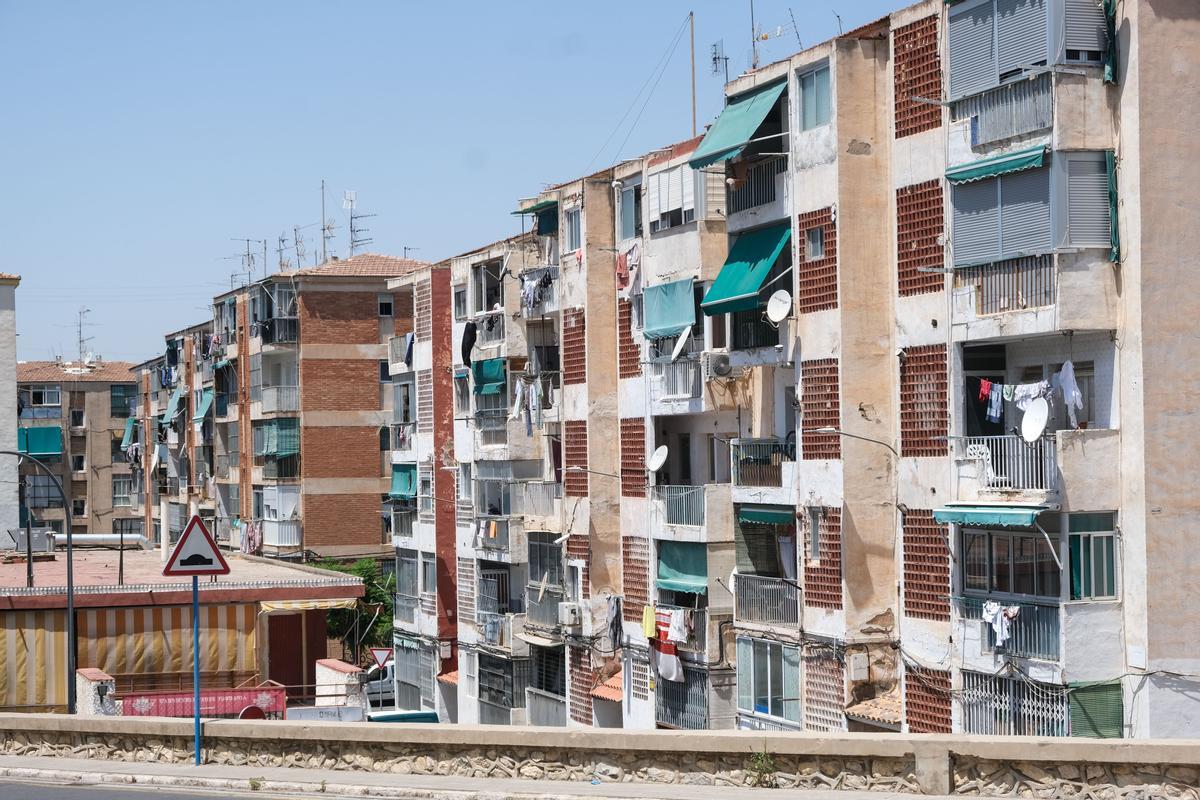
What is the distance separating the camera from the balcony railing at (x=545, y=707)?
46.1 metres

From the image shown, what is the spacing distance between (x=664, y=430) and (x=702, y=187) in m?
6.94

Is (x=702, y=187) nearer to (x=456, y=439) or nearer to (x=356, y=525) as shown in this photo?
(x=456, y=439)

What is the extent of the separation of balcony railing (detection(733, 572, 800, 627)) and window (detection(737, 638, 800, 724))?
0.49m

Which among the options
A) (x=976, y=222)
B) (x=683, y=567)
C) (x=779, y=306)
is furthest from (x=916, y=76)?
(x=683, y=567)

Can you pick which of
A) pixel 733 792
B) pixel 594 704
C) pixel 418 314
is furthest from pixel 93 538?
pixel 733 792

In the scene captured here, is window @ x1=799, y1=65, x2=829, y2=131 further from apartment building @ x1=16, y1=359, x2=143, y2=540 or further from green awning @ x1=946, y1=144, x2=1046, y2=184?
apartment building @ x1=16, y1=359, x2=143, y2=540

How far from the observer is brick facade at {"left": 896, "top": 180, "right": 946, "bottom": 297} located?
29.0 metres

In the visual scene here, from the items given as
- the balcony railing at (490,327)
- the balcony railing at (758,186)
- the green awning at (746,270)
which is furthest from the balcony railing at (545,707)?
the balcony railing at (758,186)

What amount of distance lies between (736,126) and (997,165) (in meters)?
8.05

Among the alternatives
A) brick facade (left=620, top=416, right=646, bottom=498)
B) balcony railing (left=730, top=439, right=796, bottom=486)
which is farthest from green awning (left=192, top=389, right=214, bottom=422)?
balcony railing (left=730, top=439, right=796, bottom=486)

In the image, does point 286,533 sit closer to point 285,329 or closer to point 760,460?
point 285,329

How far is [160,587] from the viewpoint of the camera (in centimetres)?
3456

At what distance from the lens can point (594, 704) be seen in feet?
144

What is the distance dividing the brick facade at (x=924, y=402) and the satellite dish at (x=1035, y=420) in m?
2.56
